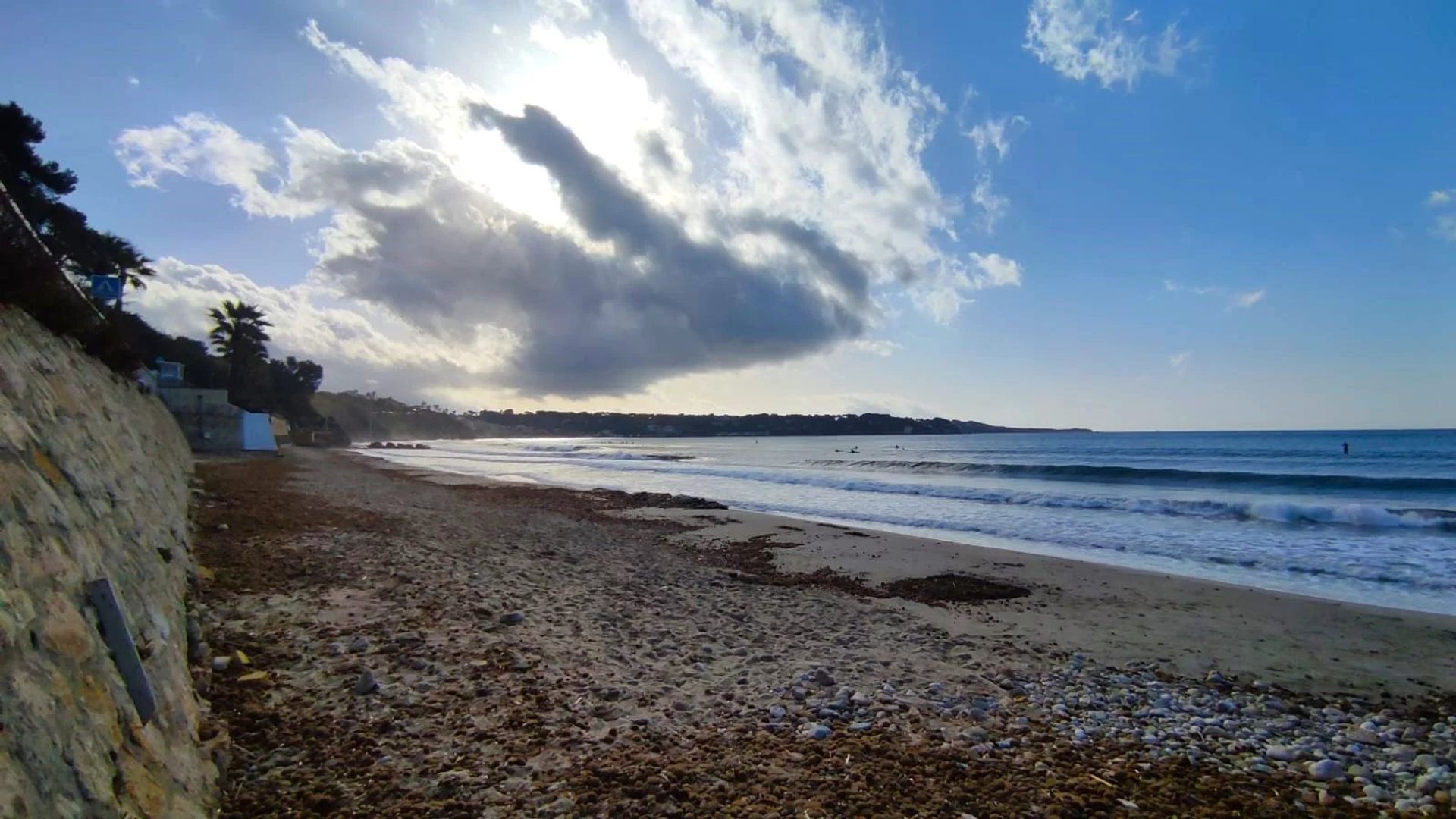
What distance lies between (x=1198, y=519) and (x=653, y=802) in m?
23.3

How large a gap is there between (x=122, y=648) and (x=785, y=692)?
426 cm

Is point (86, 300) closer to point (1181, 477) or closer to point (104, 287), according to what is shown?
point (104, 287)

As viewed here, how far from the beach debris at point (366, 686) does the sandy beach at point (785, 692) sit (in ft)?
0.08

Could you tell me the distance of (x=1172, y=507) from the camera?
76.3 ft

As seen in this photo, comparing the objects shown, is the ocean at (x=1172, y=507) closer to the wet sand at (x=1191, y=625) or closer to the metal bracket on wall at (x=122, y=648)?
the wet sand at (x=1191, y=625)

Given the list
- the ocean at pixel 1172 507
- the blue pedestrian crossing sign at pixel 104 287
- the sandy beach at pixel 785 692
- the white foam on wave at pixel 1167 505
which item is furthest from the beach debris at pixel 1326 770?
the blue pedestrian crossing sign at pixel 104 287

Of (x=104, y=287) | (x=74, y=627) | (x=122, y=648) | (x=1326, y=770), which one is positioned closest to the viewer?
(x=74, y=627)

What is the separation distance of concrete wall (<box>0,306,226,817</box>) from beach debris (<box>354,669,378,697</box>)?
0.99 metres

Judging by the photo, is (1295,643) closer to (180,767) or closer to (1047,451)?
(180,767)

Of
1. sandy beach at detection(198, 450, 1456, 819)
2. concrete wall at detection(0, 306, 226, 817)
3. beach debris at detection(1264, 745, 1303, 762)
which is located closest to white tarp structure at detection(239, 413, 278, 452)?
sandy beach at detection(198, 450, 1456, 819)

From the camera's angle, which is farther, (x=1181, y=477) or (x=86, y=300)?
(x=1181, y=477)

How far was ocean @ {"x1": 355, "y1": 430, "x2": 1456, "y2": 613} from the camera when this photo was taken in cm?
1334

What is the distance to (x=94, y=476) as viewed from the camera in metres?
4.83

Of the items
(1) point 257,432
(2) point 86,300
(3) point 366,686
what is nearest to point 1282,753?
(3) point 366,686
